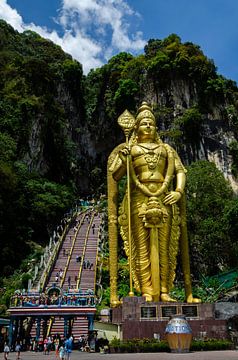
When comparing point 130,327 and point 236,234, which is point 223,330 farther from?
point 236,234

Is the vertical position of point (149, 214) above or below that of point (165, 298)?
above

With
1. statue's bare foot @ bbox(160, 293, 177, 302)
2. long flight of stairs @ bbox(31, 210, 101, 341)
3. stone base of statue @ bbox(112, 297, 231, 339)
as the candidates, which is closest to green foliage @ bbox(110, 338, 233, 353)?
stone base of statue @ bbox(112, 297, 231, 339)

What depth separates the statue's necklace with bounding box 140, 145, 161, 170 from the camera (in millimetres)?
10648

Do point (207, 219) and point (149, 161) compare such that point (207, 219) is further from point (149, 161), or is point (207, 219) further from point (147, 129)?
point (149, 161)

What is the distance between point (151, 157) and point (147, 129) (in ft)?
2.81

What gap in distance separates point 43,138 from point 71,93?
11159mm

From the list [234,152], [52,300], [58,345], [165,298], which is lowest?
[58,345]

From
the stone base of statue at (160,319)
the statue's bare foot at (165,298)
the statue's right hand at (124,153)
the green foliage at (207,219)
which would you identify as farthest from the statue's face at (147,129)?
the green foliage at (207,219)

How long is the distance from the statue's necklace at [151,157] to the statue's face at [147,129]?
47 centimetres

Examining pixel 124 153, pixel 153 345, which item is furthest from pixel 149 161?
pixel 153 345

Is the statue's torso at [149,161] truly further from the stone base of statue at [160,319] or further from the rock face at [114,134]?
the rock face at [114,134]

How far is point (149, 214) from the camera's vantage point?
32.9 feet

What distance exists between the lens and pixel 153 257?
998cm

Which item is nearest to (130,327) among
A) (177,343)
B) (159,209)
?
(177,343)
